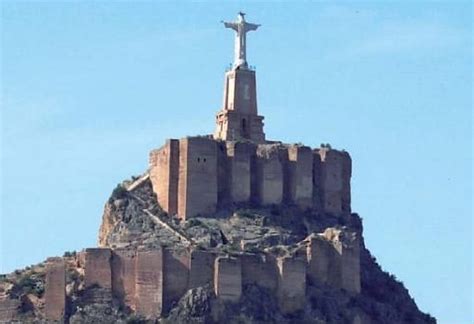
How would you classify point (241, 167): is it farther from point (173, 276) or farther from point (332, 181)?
point (173, 276)

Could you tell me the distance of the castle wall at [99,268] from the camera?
13112cm

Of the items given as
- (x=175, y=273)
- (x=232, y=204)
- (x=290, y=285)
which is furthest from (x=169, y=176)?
(x=290, y=285)

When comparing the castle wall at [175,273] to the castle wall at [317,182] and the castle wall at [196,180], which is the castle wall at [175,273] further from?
the castle wall at [317,182]

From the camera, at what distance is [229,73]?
14112 centimetres

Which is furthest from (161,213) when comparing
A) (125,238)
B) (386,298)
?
(386,298)

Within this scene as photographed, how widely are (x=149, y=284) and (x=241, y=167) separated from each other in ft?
31.5

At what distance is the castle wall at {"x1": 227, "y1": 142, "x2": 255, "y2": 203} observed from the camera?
13650cm

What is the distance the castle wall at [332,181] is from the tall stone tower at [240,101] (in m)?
3.36

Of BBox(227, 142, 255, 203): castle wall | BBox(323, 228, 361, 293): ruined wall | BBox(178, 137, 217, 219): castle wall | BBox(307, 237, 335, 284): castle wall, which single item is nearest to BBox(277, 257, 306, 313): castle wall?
BBox(307, 237, 335, 284): castle wall

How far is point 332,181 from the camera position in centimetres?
13912

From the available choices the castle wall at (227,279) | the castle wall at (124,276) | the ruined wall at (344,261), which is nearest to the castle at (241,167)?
the ruined wall at (344,261)

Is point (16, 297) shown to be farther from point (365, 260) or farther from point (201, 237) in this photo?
point (365, 260)

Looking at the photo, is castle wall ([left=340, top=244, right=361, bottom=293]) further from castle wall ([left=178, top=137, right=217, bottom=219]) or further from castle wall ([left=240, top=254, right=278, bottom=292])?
castle wall ([left=178, top=137, right=217, bottom=219])

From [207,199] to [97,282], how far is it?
24.7 ft
